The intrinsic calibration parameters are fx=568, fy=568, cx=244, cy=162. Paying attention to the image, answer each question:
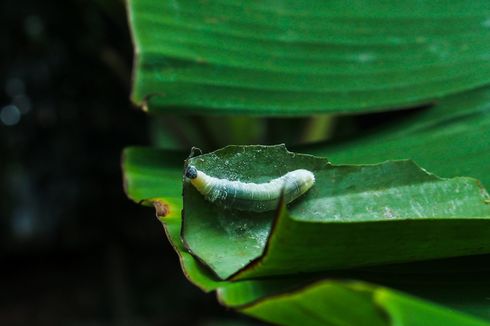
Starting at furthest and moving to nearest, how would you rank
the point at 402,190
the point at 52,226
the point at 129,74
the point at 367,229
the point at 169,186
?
the point at 52,226
the point at 129,74
the point at 169,186
the point at 402,190
the point at 367,229

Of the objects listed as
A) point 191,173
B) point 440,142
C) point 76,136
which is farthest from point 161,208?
point 76,136

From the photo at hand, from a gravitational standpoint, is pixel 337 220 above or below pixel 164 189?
above

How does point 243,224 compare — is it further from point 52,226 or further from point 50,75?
point 52,226

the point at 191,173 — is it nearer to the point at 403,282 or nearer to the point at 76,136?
the point at 403,282

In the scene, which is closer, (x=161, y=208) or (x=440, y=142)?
(x=161, y=208)

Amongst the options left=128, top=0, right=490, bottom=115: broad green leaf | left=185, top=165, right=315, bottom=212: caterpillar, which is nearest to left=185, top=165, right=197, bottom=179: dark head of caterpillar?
left=185, top=165, right=315, bottom=212: caterpillar

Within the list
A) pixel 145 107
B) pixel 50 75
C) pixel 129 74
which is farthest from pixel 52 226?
pixel 145 107
